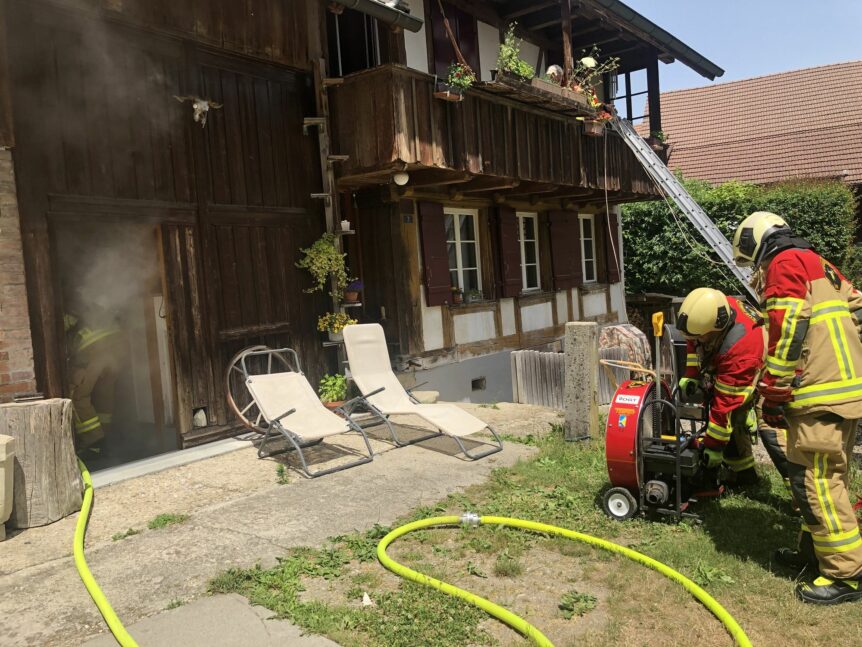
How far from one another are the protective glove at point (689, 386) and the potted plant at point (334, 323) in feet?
14.9

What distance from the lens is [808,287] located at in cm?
361

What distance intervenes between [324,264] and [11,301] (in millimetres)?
3409

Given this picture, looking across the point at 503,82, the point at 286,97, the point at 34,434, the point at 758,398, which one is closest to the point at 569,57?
the point at 503,82

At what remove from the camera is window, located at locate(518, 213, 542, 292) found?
500 inches

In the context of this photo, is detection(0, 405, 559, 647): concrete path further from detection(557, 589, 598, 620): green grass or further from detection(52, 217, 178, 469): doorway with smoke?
detection(52, 217, 178, 469): doorway with smoke

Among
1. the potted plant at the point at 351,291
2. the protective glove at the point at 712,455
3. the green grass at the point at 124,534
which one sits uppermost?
the potted plant at the point at 351,291

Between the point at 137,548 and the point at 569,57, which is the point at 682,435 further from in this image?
the point at 569,57

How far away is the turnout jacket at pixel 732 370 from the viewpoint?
458 centimetres

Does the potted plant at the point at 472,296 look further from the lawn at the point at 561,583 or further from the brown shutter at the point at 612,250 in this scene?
the lawn at the point at 561,583

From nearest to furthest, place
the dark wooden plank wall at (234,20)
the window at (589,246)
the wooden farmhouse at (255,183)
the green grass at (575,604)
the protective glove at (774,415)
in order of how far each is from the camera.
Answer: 1. the green grass at (575,604)
2. the protective glove at (774,415)
3. the wooden farmhouse at (255,183)
4. the dark wooden plank wall at (234,20)
5. the window at (589,246)

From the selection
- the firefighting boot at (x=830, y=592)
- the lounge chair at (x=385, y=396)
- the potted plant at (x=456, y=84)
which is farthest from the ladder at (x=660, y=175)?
the firefighting boot at (x=830, y=592)

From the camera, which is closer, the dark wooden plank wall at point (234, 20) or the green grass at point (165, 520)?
the green grass at point (165, 520)

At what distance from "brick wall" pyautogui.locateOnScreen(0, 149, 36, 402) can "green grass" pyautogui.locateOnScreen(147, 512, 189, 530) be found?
197cm

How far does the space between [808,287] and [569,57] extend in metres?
8.32
